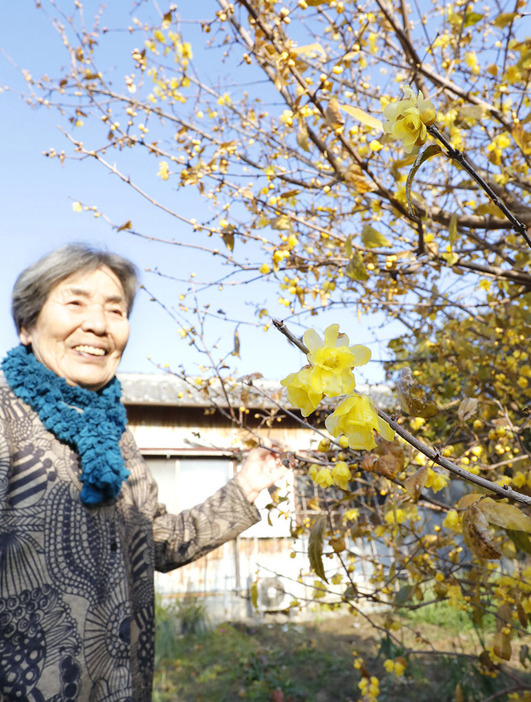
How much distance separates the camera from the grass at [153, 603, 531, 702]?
3.87 meters

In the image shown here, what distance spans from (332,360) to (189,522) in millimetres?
1644

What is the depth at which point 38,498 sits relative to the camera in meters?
1.50

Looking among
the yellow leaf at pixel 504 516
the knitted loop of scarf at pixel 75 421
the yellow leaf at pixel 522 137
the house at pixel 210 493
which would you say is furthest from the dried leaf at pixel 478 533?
the house at pixel 210 493

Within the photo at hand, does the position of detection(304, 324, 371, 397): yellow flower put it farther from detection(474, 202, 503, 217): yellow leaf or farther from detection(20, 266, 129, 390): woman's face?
detection(20, 266, 129, 390): woman's face

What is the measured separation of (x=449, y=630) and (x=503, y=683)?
8.60 feet

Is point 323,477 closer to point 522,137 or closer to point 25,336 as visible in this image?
point 522,137

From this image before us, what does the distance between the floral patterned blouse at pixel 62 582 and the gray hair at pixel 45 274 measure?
303 millimetres

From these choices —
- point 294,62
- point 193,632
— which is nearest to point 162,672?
point 193,632

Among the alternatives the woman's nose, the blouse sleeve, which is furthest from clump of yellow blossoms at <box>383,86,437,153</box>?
the blouse sleeve

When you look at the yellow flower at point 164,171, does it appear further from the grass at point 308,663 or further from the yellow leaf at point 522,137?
the grass at point 308,663

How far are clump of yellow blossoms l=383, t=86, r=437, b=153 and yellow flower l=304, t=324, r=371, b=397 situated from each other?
0.25 metres

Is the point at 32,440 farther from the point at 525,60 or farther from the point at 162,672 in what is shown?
the point at 162,672

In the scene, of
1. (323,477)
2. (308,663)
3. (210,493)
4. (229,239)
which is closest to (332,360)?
(323,477)

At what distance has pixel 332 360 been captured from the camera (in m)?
0.64
